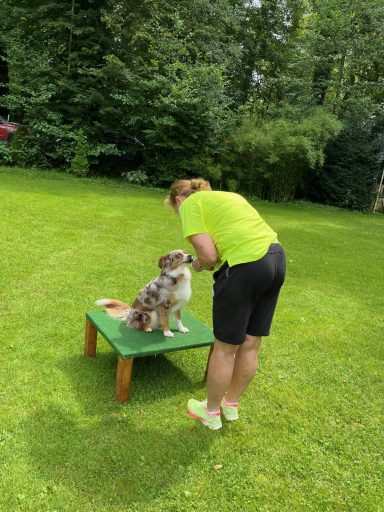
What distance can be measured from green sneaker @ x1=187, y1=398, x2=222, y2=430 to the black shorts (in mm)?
794

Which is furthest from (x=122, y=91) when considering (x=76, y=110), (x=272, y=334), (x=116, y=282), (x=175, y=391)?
(x=175, y=391)

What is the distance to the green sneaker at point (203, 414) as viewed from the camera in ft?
10.7

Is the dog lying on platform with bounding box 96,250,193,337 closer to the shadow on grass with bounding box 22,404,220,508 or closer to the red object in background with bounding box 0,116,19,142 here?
the shadow on grass with bounding box 22,404,220,508

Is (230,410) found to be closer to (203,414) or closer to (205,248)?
(203,414)

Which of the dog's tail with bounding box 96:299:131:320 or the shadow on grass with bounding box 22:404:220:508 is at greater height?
the dog's tail with bounding box 96:299:131:320

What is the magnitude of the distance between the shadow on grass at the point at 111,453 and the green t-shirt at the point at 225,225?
4.66 ft

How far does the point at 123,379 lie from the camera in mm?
3488

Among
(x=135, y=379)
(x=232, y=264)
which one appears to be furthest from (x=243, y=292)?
(x=135, y=379)

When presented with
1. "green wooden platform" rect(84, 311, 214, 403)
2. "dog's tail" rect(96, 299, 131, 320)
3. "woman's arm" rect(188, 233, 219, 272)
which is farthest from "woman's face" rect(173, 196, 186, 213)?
"dog's tail" rect(96, 299, 131, 320)

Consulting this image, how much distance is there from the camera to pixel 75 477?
2.78m

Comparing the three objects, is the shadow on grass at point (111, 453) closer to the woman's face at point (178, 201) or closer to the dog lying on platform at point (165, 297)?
the dog lying on platform at point (165, 297)

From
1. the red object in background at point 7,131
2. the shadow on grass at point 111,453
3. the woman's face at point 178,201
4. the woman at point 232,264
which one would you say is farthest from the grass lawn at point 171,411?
the red object in background at point 7,131

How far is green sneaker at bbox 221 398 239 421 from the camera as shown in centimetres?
340

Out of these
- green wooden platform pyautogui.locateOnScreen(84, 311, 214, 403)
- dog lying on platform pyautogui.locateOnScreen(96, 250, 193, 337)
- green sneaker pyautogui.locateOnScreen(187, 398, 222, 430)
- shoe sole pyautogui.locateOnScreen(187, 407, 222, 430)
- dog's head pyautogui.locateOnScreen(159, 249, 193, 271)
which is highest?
dog's head pyautogui.locateOnScreen(159, 249, 193, 271)
